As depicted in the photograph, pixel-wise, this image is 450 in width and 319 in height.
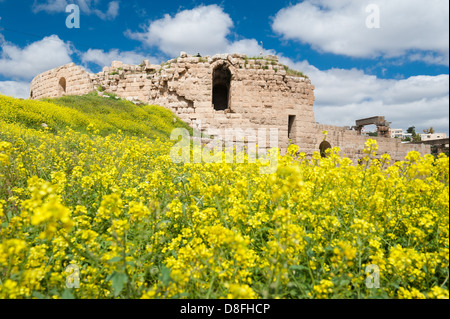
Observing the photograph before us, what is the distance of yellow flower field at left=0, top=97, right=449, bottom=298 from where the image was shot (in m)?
1.78

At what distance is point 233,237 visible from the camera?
1772 millimetres

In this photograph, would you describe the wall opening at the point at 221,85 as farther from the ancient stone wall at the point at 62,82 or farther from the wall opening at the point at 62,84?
the wall opening at the point at 62,84

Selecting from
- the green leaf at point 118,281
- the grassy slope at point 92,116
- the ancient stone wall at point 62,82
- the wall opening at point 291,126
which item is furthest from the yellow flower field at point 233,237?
the ancient stone wall at point 62,82

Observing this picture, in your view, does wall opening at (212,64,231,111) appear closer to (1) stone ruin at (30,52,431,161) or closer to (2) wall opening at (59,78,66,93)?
(1) stone ruin at (30,52,431,161)

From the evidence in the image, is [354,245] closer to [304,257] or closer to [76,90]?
[304,257]

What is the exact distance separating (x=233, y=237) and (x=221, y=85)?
654 inches

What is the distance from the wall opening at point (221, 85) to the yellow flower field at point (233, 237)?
11612mm

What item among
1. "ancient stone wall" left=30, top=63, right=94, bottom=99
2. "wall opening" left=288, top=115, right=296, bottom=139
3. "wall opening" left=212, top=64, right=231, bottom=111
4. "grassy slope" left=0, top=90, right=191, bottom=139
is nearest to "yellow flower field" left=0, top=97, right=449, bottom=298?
"grassy slope" left=0, top=90, right=191, bottom=139

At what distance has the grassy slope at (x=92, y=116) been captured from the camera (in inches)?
339

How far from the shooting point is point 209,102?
553 inches

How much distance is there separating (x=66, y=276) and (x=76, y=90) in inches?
709

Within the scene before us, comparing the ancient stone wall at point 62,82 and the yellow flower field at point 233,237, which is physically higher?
the ancient stone wall at point 62,82

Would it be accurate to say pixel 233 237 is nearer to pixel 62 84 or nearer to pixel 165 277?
pixel 165 277
